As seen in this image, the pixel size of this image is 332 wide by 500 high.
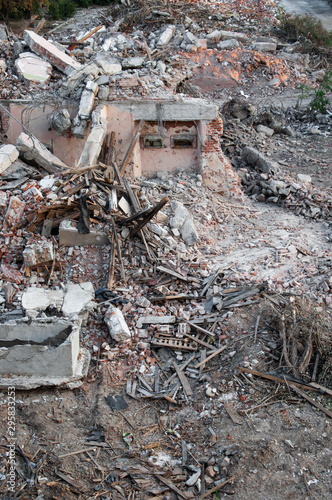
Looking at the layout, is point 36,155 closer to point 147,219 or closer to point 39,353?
point 147,219

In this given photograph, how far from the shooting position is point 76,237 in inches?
343

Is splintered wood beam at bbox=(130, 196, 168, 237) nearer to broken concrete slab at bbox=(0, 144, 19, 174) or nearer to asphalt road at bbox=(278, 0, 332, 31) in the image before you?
broken concrete slab at bbox=(0, 144, 19, 174)

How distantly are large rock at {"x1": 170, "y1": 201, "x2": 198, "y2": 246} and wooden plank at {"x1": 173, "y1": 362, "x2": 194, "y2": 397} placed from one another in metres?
3.07

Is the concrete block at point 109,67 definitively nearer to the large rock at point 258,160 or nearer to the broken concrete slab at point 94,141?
the broken concrete slab at point 94,141

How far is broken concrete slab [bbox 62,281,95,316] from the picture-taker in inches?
297

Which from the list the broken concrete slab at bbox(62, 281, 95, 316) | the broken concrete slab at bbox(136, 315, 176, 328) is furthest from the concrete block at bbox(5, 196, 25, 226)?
the broken concrete slab at bbox(136, 315, 176, 328)

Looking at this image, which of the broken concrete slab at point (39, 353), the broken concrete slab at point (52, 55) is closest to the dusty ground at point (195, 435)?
the broken concrete slab at point (39, 353)

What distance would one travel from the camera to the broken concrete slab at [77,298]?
7.54 m

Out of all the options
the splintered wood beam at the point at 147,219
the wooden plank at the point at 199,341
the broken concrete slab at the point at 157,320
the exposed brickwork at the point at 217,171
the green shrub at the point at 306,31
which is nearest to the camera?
the wooden plank at the point at 199,341

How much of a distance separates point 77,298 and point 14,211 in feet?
7.57

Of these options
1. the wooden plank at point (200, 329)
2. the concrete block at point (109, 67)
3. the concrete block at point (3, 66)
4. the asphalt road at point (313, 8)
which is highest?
the asphalt road at point (313, 8)

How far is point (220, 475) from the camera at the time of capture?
5.38 m

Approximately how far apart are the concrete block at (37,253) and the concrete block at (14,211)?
82 cm

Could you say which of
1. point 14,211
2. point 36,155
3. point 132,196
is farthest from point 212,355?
point 36,155
